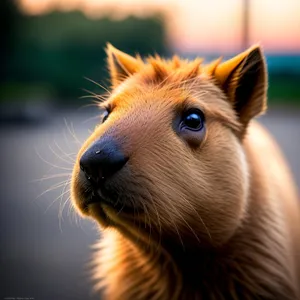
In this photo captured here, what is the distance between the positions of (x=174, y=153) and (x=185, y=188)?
209mm

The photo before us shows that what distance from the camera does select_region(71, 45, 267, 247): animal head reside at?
2549 millimetres

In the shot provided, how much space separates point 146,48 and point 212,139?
71.9 ft

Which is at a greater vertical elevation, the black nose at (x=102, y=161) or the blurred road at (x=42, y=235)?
the black nose at (x=102, y=161)

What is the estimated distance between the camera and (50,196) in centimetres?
862

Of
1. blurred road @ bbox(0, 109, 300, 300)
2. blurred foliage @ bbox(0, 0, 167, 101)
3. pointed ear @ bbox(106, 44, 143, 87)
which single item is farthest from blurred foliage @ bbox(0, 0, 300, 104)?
pointed ear @ bbox(106, 44, 143, 87)

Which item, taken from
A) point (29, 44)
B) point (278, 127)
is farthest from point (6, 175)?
point (29, 44)

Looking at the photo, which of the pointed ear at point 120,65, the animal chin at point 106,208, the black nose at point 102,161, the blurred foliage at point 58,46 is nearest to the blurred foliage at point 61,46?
the blurred foliage at point 58,46

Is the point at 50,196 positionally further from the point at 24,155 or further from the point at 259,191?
the point at 259,191

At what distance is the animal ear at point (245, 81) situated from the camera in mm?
3172

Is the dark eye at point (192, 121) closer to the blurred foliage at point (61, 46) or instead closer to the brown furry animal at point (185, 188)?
the brown furry animal at point (185, 188)

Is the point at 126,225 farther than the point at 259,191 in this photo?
No

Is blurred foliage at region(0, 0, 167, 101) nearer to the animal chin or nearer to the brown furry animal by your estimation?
A: the brown furry animal

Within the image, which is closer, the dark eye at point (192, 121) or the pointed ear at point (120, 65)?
the dark eye at point (192, 121)

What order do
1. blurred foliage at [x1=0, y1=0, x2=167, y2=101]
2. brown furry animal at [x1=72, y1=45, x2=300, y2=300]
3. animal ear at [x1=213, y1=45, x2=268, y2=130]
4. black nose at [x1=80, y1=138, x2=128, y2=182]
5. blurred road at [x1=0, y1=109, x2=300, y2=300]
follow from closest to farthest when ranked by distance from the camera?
black nose at [x1=80, y1=138, x2=128, y2=182] → brown furry animal at [x1=72, y1=45, x2=300, y2=300] → animal ear at [x1=213, y1=45, x2=268, y2=130] → blurred road at [x1=0, y1=109, x2=300, y2=300] → blurred foliage at [x1=0, y1=0, x2=167, y2=101]
